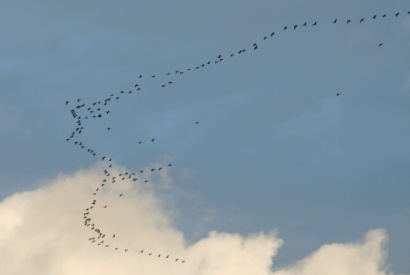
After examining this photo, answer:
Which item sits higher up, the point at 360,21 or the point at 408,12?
the point at 360,21

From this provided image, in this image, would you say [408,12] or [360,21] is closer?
[408,12]

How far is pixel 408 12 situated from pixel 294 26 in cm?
3208

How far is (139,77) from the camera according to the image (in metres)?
196

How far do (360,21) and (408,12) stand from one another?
2140 cm

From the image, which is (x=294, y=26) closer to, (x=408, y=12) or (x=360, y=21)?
(x=360, y=21)

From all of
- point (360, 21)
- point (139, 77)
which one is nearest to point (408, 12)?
point (360, 21)

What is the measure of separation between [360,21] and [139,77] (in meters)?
54.6

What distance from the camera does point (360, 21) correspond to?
617 feet

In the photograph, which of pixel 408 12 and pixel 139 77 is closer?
pixel 408 12

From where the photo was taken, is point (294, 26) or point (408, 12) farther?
point (294, 26)

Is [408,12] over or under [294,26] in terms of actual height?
under

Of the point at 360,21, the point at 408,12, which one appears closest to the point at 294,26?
the point at 360,21

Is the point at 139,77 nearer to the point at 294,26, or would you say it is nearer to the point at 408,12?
the point at 294,26

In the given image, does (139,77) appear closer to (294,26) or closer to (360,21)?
(294,26)
